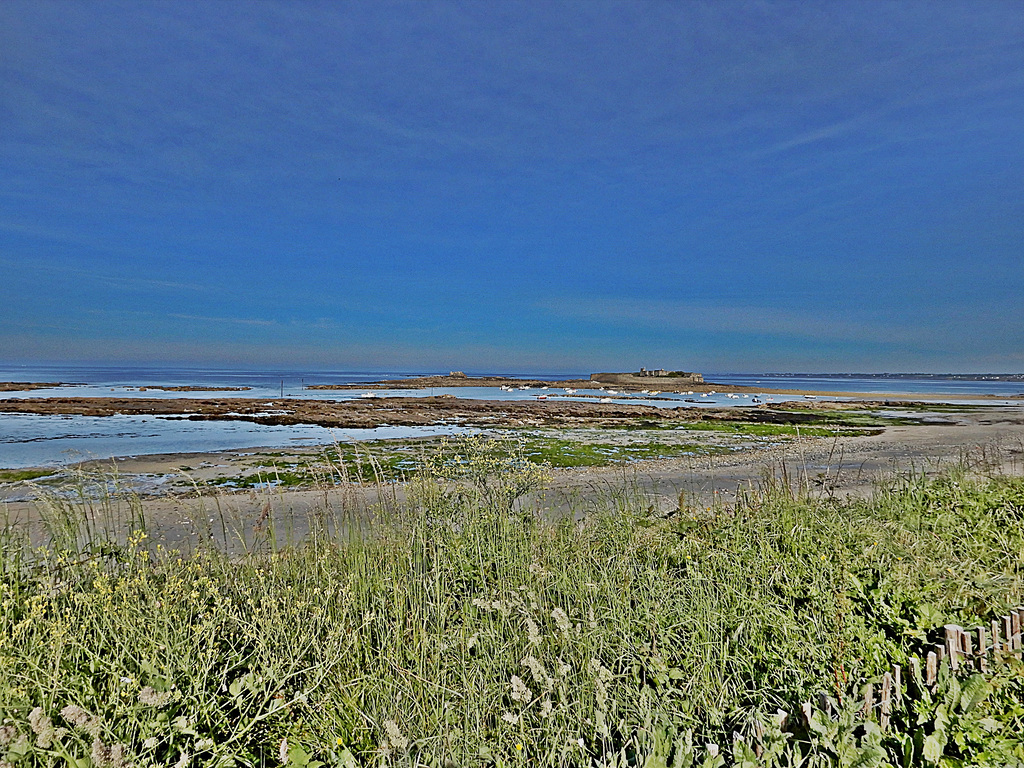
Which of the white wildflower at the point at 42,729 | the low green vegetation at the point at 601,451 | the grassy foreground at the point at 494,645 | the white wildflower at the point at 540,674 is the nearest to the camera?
the white wildflower at the point at 42,729

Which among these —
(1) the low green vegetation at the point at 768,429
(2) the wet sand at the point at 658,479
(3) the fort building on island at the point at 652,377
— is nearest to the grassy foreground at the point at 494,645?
(2) the wet sand at the point at 658,479

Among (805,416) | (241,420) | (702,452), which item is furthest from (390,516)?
(805,416)

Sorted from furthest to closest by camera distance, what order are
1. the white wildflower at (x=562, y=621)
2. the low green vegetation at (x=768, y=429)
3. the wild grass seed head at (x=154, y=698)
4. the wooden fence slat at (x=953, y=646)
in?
the low green vegetation at (x=768, y=429) < the white wildflower at (x=562, y=621) < the wooden fence slat at (x=953, y=646) < the wild grass seed head at (x=154, y=698)

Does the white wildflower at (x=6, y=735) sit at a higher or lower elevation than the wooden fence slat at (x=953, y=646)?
lower

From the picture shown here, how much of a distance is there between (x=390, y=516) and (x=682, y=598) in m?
2.40

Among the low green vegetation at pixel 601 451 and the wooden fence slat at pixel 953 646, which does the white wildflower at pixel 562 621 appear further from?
the low green vegetation at pixel 601 451

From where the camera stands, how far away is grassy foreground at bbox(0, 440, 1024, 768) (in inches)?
95.7

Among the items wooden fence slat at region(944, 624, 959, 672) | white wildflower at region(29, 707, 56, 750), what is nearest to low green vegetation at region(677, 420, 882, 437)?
wooden fence slat at region(944, 624, 959, 672)

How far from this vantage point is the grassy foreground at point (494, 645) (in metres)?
2.43

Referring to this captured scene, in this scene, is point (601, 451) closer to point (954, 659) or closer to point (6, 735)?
point (954, 659)

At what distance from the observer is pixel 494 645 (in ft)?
10.6

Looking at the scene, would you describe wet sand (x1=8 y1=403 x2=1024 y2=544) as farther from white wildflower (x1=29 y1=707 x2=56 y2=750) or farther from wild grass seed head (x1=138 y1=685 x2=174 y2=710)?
white wildflower (x1=29 y1=707 x2=56 y2=750)

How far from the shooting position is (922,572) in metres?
4.05

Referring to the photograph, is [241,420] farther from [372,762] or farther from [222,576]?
[372,762]
